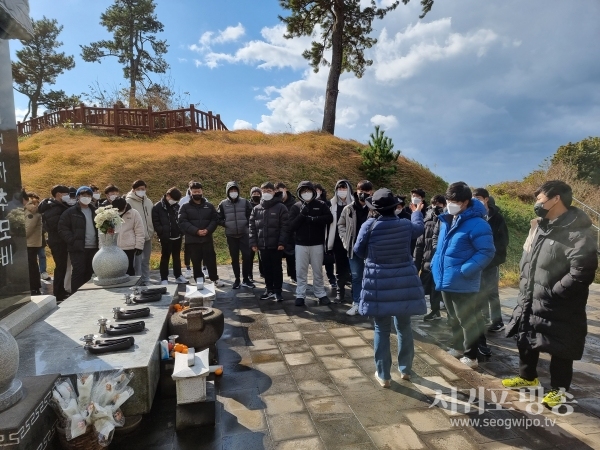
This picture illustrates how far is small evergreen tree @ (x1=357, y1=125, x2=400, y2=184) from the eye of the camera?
54.2ft

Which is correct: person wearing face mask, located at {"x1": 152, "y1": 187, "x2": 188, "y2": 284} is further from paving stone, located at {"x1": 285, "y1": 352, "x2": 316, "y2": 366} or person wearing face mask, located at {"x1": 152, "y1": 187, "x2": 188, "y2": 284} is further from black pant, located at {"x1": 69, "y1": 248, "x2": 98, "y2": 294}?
paving stone, located at {"x1": 285, "y1": 352, "x2": 316, "y2": 366}

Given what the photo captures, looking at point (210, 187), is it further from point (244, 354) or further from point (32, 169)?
point (244, 354)

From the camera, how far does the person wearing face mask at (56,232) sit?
6.12 m

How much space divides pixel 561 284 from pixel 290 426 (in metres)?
2.28

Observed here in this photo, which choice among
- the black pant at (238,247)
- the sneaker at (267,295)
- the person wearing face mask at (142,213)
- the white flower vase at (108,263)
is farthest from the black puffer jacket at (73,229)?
the sneaker at (267,295)

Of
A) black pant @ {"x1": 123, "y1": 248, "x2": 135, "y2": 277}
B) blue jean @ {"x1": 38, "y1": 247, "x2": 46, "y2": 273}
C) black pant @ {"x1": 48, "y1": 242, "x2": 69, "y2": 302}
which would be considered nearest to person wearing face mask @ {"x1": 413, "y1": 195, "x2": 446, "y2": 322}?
black pant @ {"x1": 123, "y1": 248, "x2": 135, "y2": 277}

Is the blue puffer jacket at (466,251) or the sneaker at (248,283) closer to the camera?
the blue puffer jacket at (466,251)

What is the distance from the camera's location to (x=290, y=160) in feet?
57.5

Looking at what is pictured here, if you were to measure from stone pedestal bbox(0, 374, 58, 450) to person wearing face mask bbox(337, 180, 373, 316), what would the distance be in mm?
3736

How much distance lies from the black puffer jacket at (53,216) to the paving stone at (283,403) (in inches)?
191

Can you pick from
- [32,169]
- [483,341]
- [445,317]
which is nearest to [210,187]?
[32,169]

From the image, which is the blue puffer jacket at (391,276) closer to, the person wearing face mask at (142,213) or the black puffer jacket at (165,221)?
the black puffer jacket at (165,221)

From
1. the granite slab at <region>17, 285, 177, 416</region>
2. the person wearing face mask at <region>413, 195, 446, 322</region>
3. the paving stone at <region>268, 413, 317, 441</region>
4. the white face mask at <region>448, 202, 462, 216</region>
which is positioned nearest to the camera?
the paving stone at <region>268, 413, 317, 441</region>

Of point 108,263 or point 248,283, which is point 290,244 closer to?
point 248,283
